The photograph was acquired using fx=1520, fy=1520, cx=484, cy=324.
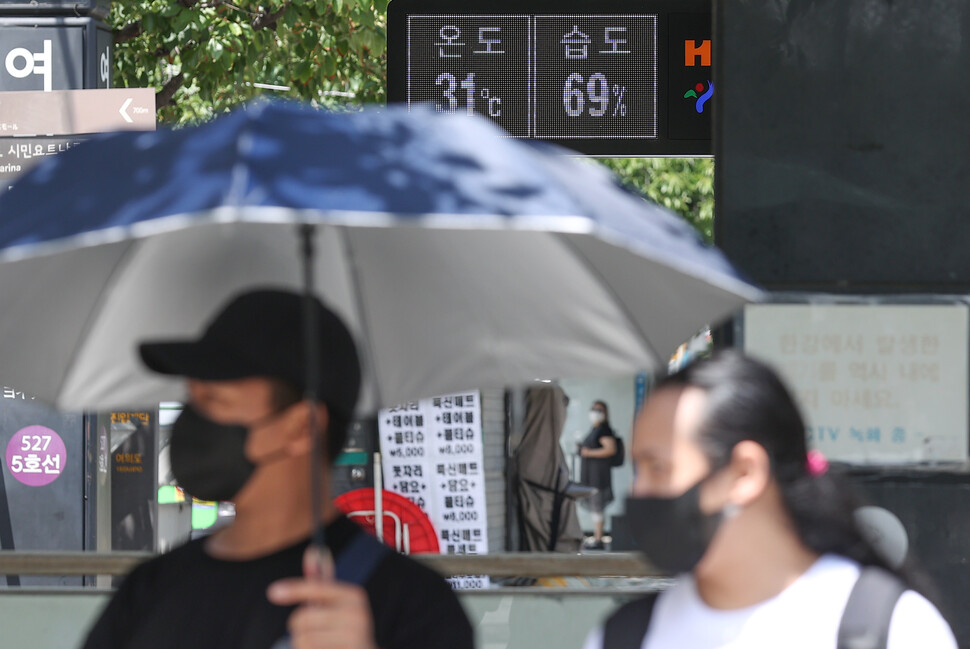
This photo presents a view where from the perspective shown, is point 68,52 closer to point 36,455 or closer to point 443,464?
point 36,455

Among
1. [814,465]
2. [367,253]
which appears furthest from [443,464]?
[814,465]

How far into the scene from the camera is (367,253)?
2.96m

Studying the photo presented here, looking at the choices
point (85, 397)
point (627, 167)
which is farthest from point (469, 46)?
point (627, 167)

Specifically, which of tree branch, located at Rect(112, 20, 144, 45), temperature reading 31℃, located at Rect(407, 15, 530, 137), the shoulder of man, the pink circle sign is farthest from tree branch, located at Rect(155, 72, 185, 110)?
the shoulder of man

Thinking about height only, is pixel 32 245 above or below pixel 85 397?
above

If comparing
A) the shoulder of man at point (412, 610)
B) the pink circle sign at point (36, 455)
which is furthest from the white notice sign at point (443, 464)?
the shoulder of man at point (412, 610)

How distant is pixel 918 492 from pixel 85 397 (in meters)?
3.06

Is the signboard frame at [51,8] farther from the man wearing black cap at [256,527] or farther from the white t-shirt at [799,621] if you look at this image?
the white t-shirt at [799,621]

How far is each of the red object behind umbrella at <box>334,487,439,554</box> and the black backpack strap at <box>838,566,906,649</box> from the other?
6.75 metres

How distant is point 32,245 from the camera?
6.57 feet

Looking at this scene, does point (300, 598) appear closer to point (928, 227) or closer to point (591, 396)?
point (928, 227)

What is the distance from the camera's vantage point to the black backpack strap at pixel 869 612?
203cm

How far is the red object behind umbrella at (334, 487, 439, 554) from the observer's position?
8750 mm

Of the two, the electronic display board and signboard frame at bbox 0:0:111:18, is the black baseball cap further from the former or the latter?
signboard frame at bbox 0:0:111:18
